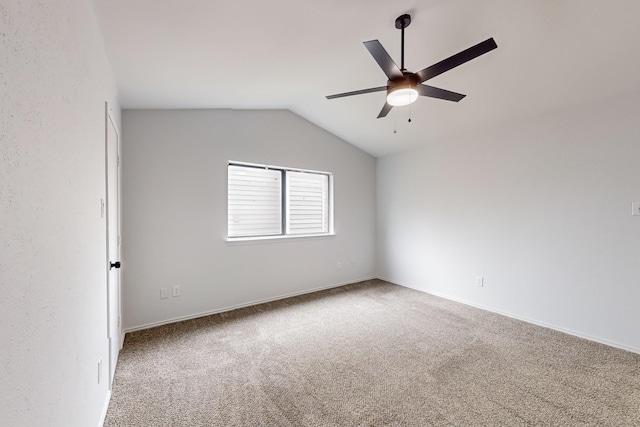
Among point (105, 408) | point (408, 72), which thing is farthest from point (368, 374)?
point (408, 72)

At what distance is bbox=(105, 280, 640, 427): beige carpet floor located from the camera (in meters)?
1.72

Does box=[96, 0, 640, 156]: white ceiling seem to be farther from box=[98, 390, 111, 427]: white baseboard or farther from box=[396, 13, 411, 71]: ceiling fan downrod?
box=[98, 390, 111, 427]: white baseboard

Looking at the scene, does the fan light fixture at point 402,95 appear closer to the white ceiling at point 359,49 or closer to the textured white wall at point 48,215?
the white ceiling at point 359,49

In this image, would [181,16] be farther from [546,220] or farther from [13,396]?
[546,220]

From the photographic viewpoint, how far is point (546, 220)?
3016mm

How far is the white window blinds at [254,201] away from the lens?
362cm

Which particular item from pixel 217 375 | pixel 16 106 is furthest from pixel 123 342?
pixel 16 106

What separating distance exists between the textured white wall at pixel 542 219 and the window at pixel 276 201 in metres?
1.51

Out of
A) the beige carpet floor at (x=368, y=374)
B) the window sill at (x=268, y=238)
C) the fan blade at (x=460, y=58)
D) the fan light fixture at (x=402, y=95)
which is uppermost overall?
the fan blade at (x=460, y=58)

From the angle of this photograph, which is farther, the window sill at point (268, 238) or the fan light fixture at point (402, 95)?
the window sill at point (268, 238)

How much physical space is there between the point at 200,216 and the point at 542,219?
3924mm

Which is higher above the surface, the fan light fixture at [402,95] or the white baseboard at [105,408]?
the fan light fixture at [402,95]

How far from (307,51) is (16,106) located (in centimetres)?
202

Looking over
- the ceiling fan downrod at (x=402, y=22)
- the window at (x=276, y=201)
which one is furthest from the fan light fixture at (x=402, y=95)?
the window at (x=276, y=201)
